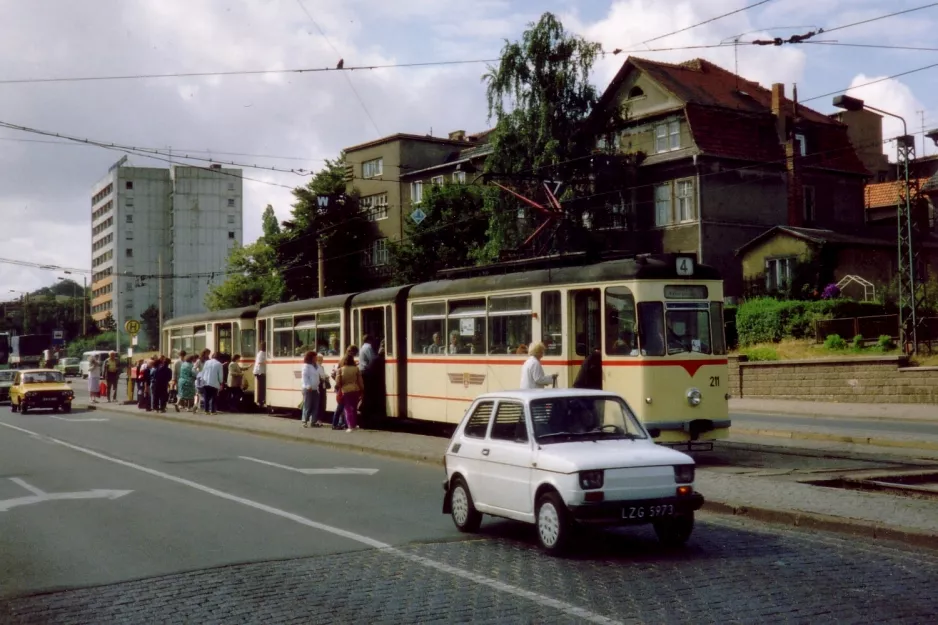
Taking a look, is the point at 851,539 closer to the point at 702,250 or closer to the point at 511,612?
the point at 511,612

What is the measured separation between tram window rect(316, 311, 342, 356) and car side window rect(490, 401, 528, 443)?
17.0 m

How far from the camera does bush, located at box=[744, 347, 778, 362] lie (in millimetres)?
35656

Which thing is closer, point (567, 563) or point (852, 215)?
point (567, 563)

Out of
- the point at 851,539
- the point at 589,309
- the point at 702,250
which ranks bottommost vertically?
the point at 851,539

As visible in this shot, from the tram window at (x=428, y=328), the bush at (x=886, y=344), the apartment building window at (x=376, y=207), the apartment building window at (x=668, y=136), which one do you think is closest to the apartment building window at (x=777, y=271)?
the apartment building window at (x=668, y=136)

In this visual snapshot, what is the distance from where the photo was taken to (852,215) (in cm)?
5597

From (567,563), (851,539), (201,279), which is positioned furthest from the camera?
(201,279)

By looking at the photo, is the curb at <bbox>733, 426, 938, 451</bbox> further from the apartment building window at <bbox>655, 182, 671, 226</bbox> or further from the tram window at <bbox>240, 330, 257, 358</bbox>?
the apartment building window at <bbox>655, 182, 671, 226</bbox>

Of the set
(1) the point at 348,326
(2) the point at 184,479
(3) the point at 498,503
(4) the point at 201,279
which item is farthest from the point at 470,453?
(4) the point at 201,279

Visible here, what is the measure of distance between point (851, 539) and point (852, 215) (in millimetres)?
49430

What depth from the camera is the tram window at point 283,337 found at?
98.7 ft

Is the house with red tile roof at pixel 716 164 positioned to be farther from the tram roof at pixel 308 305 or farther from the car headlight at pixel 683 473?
the car headlight at pixel 683 473

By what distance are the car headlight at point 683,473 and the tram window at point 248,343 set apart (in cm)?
2575

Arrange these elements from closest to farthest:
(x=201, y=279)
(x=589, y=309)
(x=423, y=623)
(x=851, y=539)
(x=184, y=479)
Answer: (x=423, y=623) → (x=851, y=539) → (x=184, y=479) → (x=589, y=309) → (x=201, y=279)
